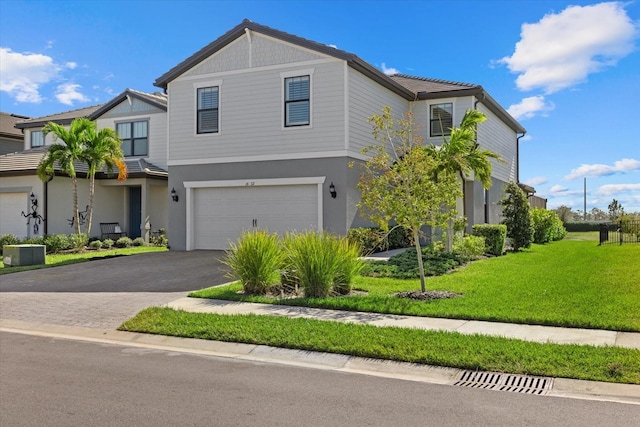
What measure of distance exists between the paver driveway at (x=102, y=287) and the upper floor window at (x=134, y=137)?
29.7ft

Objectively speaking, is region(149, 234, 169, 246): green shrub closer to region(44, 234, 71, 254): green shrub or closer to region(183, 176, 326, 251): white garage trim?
region(44, 234, 71, 254): green shrub

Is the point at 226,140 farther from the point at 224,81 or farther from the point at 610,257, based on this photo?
the point at 610,257

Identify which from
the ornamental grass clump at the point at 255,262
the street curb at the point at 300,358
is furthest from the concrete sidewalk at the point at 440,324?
the street curb at the point at 300,358

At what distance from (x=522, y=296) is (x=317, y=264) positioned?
391cm

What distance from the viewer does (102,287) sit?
12.5 m

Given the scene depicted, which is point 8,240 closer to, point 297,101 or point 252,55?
point 252,55

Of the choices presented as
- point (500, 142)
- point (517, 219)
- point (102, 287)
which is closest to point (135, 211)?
point (102, 287)

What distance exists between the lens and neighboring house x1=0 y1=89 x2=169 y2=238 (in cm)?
2295

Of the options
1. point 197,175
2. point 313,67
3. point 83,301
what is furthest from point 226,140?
point 83,301

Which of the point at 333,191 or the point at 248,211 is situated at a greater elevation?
the point at 333,191

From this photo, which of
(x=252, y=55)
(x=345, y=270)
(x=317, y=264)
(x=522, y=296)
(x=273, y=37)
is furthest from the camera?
(x=252, y=55)

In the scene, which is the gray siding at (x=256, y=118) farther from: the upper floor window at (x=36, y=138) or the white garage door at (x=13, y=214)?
the upper floor window at (x=36, y=138)

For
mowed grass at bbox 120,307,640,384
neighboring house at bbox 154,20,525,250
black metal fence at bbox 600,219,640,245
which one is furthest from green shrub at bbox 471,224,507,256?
mowed grass at bbox 120,307,640,384

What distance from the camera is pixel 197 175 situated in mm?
19906
